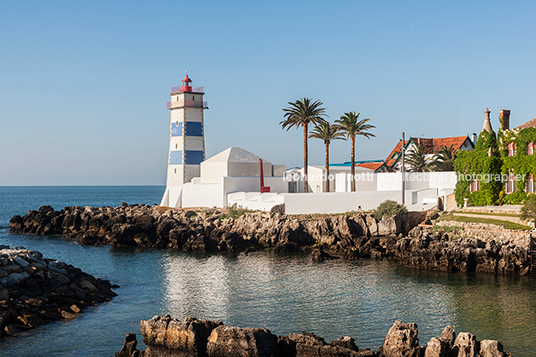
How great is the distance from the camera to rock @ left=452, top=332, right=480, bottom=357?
14880 mm

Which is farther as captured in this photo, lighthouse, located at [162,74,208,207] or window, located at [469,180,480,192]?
lighthouse, located at [162,74,208,207]

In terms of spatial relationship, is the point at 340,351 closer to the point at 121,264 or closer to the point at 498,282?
the point at 498,282

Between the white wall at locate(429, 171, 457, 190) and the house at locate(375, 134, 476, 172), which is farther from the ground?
the house at locate(375, 134, 476, 172)

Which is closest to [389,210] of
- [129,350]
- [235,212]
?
[235,212]

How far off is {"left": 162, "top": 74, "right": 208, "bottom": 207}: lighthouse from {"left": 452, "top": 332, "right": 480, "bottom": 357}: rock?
152 ft

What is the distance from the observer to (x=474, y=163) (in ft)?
148

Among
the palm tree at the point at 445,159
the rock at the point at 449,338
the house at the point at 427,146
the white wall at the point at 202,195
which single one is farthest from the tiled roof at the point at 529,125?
the rock at the point at 449,338

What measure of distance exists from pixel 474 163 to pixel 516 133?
416 centimetres

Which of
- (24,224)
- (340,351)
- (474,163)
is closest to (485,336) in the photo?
(340,351)

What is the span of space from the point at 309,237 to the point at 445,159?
1134 inches

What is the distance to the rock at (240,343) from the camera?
15922 mm

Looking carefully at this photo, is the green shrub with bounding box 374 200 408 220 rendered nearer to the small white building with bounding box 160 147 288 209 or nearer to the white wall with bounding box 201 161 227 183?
the small white building with bounding box 160 147 288 209

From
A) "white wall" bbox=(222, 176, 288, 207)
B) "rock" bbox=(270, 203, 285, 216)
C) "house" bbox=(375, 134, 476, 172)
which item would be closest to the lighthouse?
"white wall" bbox=(222, 176, 288, 207)

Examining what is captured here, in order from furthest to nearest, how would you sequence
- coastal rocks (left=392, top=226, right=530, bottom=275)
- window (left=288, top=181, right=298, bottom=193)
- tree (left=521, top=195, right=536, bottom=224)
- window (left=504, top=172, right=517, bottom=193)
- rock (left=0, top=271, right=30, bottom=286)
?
window (left=288, top=181, right=298, bottom=193), window (left=504, top=172, right=517, bottom=193), tree (left=521, top=195, right=536, bottom=224), coastal rocks (left=392, top=226, right=530, bottom=275), rock (left=0, top=271, right=30, bottom=286)
